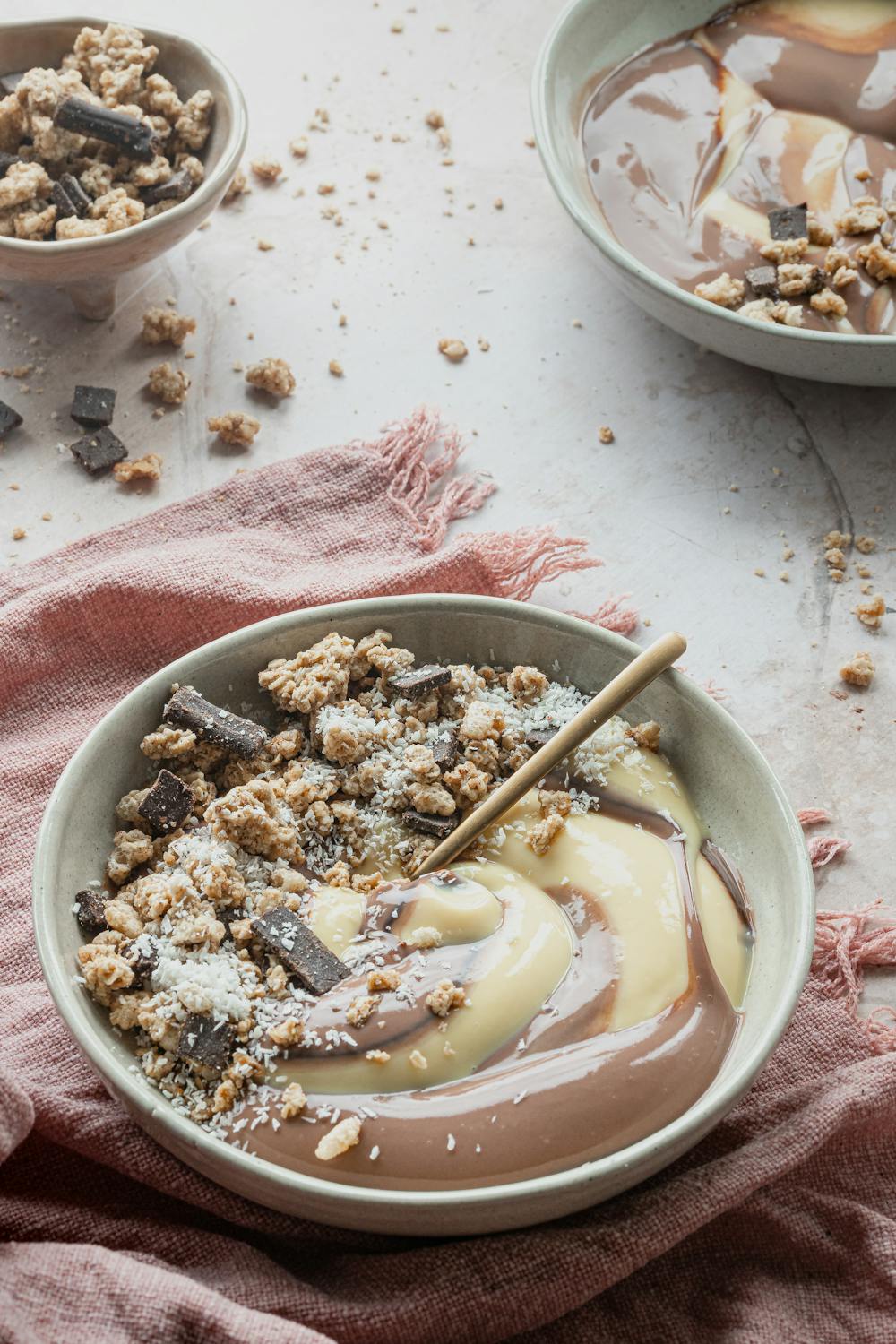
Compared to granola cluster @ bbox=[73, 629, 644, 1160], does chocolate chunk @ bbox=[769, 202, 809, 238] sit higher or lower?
higher

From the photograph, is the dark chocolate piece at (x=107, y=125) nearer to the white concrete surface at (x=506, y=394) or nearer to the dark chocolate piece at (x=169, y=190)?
the dark chocolate piece at (x=169, y=190)

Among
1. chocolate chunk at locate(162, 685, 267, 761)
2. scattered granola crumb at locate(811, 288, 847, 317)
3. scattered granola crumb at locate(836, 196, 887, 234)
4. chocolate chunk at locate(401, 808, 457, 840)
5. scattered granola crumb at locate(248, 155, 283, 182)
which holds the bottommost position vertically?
chocolate chunk at locate(401, 808, 457, 840)

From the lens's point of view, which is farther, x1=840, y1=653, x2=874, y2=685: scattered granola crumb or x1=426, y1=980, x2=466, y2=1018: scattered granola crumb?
x1=840, y1=653, x2=874, y2=685: scattered granola crumb

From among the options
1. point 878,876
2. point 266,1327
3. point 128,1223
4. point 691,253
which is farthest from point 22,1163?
point 691,253

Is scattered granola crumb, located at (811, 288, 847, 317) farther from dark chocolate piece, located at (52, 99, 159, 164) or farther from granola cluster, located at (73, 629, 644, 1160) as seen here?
dark chocolate piece, located at (52, 99, 159, 164)

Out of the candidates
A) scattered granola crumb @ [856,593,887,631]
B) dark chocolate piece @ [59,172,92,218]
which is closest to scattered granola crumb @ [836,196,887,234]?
scattered granola crumb @ [856,593,887,631]

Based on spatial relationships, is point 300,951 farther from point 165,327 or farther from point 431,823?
point 165,327
